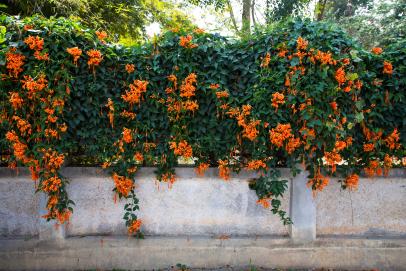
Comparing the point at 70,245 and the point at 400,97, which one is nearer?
the point at 400,97

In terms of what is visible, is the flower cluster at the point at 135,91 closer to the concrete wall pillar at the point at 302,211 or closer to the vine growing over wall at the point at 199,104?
the vine growing over wall at the point at 199,104

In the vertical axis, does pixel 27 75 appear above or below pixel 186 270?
above

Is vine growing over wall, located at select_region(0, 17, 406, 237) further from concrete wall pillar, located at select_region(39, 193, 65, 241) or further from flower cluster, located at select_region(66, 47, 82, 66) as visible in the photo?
concrete wall pillar, located at select_region(39, 193, 65, 241)

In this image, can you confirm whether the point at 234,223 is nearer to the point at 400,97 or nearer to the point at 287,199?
the point at 287,199

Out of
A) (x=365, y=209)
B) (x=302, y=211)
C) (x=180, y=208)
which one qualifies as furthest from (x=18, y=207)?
(x=365, y=209)

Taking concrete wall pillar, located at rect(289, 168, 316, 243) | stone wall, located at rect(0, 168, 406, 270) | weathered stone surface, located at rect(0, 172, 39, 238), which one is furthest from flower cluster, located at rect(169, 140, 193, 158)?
weathered stone surface, located at rect(0, 172, 39, 238)

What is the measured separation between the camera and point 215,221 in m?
4.16

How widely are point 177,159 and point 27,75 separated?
5.51 feet

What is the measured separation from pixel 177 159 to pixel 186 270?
3.98ft

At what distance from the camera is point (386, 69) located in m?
3.75

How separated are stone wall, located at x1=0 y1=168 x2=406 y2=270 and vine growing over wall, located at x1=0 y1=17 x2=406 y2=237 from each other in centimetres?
19

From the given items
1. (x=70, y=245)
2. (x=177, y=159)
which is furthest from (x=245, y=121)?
(x=70, y=245)

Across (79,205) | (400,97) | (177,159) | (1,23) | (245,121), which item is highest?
(1,23)

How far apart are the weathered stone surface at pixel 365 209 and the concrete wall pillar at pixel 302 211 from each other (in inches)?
4.9
